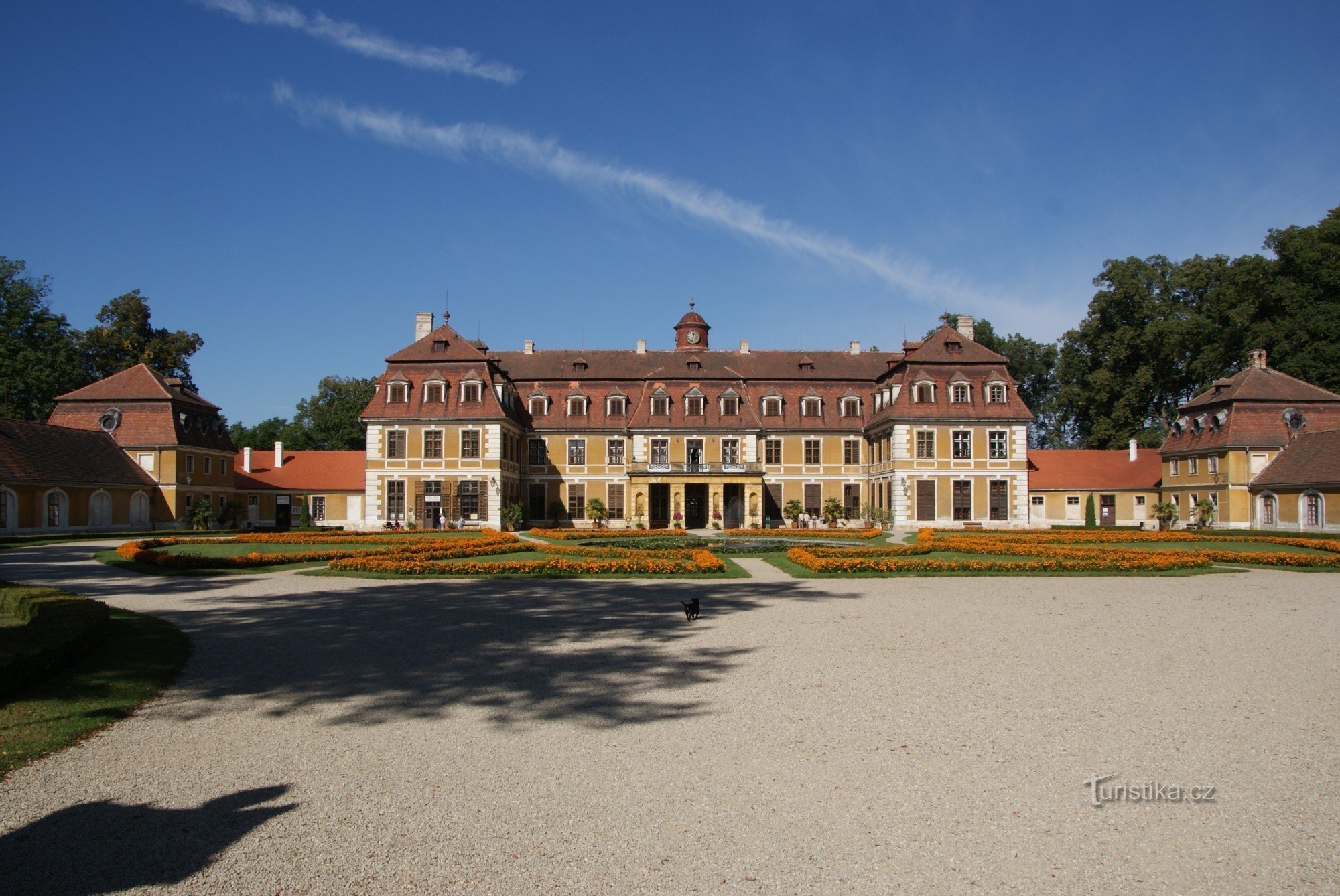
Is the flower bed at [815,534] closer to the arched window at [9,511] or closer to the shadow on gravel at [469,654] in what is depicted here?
the shadow on gravel at [469,654]

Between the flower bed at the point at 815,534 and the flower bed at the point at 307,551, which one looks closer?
the flower bed at the point at 307,551

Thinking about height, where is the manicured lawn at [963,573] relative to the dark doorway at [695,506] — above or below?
below

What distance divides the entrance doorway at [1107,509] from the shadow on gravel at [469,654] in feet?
148

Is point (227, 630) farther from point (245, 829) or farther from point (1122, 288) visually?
point (1122, 288)

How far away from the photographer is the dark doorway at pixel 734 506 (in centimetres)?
4894

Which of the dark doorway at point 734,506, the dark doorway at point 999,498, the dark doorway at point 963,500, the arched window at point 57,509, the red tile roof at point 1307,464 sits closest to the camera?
the arched window at point 57,509

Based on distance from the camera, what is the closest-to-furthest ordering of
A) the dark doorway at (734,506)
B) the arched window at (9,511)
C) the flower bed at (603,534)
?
the flower bed at (603,534) < the arched window at (9,511) < the dark doorway at (734,506)

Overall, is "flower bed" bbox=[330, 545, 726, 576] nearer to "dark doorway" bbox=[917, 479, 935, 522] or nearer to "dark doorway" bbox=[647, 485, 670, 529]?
"dark doorway" bbox=[647, 485, 670, 529]

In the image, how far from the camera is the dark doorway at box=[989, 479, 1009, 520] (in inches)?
1864

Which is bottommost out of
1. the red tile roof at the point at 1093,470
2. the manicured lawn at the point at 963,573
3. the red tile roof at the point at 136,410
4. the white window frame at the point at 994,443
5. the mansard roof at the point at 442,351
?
the manicured lawn at the point at 963,573

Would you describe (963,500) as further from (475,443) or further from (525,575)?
(525,575)

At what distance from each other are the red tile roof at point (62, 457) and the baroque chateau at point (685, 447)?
146 millimetres

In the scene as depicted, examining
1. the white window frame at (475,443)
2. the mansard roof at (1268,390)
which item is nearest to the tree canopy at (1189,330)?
the mansard roof at (1268,390)

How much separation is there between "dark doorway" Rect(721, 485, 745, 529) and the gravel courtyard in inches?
1383
